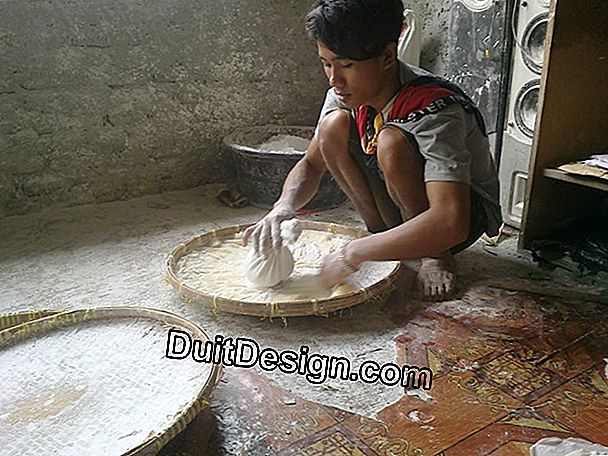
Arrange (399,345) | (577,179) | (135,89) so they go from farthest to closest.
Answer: (135,89) < (577,179) < (399,345)

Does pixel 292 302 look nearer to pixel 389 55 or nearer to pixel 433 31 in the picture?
pixel 389 55

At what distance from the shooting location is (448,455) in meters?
0.94

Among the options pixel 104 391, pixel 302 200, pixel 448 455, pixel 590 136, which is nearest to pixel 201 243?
pixel 302 200

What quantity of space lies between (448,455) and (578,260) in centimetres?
85

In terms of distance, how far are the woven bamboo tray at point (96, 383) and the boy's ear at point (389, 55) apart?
0.70 meters

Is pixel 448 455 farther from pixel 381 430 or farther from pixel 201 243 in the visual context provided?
pixel 201 243

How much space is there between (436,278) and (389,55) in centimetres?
52

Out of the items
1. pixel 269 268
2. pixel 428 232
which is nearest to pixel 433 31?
pixel 428 232

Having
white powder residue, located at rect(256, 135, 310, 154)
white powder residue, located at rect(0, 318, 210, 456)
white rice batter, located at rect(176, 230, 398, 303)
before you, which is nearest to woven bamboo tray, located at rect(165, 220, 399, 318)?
white rice batter, located at rect(176, 230, 398, 303)

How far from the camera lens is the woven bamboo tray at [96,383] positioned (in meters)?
0.91

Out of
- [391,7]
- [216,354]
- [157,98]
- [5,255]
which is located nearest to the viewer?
[216,354]

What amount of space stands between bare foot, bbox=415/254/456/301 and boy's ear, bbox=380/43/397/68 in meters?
0.48

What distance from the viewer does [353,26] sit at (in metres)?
1.26

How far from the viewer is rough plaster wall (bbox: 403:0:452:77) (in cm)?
222
